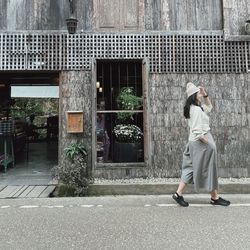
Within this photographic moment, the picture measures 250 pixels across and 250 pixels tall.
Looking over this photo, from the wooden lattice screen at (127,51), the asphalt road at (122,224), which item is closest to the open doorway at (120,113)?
the wooden lattice screen at (127,51)

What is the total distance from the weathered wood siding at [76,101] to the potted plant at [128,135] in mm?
714

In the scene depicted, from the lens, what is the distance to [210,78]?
8.27 meters

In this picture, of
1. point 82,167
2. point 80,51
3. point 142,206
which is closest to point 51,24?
point 80,51

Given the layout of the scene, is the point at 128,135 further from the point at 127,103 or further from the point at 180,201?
the point at 180,201

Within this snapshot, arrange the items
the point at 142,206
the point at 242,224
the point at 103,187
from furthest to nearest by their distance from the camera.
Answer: the point at 103,187
the point at 142,206
the point at 242,224

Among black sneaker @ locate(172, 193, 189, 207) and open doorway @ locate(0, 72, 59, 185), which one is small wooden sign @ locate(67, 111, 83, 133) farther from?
black sneaker @ locate(172, 193, 189, 207)

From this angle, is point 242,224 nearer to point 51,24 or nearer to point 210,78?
point 210,78

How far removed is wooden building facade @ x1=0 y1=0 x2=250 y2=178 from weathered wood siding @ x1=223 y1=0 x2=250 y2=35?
23 mm

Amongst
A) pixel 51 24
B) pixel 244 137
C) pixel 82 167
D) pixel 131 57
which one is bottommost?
pixel 82 167

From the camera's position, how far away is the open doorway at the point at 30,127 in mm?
9469

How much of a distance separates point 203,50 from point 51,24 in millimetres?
3467

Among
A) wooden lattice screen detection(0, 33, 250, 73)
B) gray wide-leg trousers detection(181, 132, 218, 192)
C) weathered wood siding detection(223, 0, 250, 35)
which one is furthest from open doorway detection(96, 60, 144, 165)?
gray wide-leg trousers detection(181, 132, 218, 192)

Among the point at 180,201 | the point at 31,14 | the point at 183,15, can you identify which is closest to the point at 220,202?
the point at 180,201

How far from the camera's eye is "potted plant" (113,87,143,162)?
835cm
